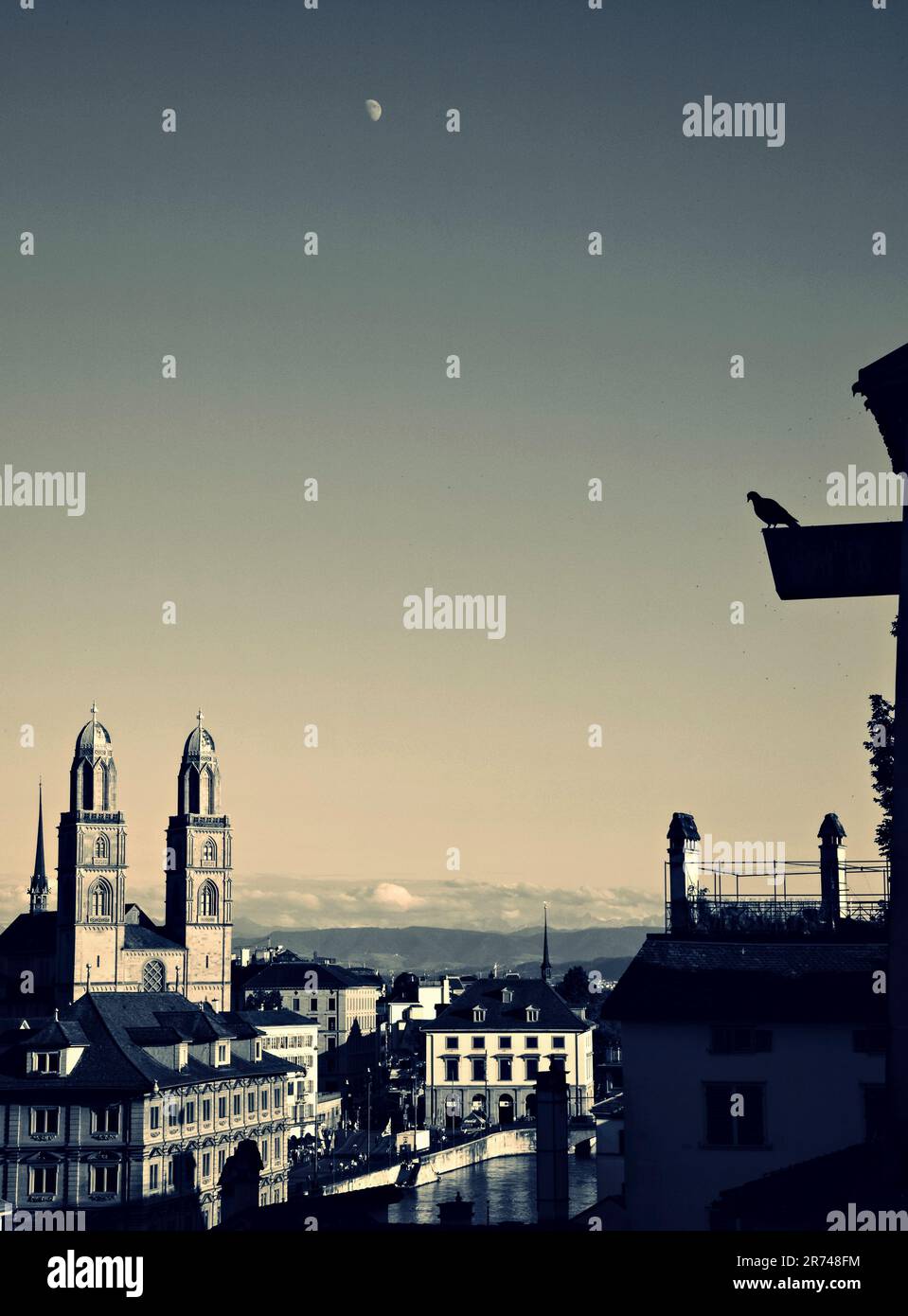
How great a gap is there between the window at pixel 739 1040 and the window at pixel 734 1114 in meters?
0.65

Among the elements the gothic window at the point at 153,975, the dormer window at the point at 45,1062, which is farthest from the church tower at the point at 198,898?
the dormer window at the point at 45,1062

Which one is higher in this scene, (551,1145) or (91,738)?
(91,738)

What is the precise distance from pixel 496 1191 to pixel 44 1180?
2149cm

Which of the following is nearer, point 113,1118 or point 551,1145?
point 551,1145

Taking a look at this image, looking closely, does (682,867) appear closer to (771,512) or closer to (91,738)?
(771,512)

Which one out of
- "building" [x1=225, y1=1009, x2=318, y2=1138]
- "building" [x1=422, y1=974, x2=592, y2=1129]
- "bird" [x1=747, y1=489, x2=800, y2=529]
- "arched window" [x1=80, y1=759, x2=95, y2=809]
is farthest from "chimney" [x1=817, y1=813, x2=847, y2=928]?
"arched window" [x1=80, y1=759, x2=95, y2=809]

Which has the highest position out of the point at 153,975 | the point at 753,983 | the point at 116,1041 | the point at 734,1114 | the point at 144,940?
the point at 753,983

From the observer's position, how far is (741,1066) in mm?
31844

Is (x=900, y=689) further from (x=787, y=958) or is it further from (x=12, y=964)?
(x=12, y=964)

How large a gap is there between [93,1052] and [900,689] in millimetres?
67881

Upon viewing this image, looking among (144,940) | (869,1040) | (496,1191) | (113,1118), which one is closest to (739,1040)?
(869,1040)

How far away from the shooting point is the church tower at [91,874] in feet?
586

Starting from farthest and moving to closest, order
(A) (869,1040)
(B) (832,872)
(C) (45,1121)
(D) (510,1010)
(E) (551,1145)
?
1. (D) (510,1010)
2. (C) (45,1121)
3. (B) (832,872)
4. (E) (551,1145)
5. (A) (869,1040)
